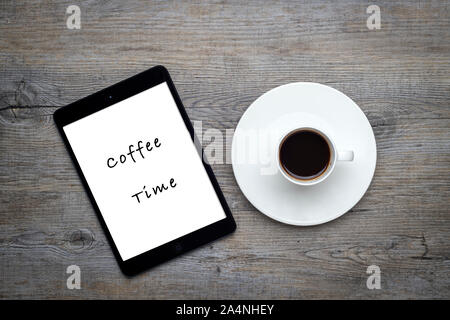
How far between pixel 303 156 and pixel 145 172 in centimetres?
32

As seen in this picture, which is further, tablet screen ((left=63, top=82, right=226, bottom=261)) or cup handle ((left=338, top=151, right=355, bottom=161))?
tablet screen ((left=63, top=82, right=226, bottom=261))

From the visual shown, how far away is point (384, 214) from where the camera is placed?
0.76 meters

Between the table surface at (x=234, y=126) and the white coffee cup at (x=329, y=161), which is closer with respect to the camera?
the white coffee cup at (x=329, y=161)

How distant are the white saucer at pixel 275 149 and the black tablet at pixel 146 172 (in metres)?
0.09

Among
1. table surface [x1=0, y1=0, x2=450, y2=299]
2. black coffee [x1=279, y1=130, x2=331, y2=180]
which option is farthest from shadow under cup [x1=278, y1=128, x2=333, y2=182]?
table surface [x1=0, y1=0, x2=450, y2=299]

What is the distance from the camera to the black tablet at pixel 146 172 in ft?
2.48

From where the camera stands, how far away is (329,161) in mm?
673

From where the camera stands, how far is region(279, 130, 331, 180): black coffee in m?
0.68

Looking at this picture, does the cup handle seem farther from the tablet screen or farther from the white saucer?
the tablet screen

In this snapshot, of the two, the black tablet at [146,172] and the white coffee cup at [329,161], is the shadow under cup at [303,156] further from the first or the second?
the black tablet at [146,172]

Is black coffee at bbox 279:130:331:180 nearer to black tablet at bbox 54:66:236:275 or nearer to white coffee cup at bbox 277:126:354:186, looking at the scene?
white coffee cup at bbox 277:126:354:186

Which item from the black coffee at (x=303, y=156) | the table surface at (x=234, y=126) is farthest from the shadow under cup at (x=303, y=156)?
the table surface at (x=234, y=126)

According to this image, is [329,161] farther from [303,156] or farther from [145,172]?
[145,172]

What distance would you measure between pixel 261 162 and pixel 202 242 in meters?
0.20
